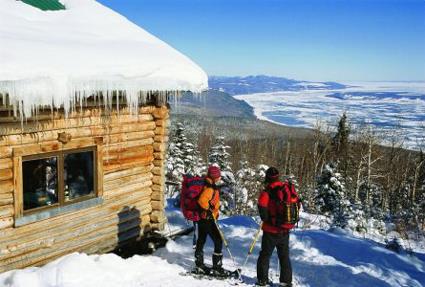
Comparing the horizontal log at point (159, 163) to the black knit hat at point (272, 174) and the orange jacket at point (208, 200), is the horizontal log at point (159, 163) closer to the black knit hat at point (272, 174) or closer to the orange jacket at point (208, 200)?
the orange jacket at point (208, 200)

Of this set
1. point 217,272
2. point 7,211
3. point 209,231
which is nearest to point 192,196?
point 209,231

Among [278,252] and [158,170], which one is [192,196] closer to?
[278,252]

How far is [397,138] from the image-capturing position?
44.8 metres

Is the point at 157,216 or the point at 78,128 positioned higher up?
the point at 78,128

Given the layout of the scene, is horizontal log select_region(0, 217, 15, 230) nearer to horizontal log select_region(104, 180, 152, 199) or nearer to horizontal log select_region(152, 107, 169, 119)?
horizontal log select_region(104, 180, 152, 199)

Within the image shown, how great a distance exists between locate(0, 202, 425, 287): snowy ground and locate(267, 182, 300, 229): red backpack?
1.49 m

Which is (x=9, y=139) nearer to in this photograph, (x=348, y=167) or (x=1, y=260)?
(x=1, y=260)

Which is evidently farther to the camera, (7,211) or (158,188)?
(158,188)

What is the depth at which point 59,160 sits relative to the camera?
7395 mm

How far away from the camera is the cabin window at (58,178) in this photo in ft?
23.2

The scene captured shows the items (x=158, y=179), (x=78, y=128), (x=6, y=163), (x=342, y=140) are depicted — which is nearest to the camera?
(x=6, y=163)

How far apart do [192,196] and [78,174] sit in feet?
7.30

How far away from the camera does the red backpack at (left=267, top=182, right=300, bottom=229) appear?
255 inches

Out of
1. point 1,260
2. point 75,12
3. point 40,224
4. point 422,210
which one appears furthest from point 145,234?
point 422,210
